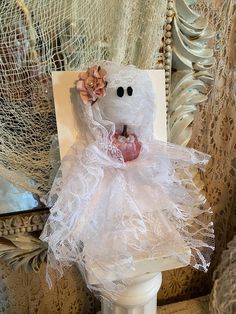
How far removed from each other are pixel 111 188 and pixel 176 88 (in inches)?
9.4

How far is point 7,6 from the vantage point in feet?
1.55

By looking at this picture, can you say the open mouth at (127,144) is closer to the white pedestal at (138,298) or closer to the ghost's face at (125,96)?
the ghost's face at (125,96)

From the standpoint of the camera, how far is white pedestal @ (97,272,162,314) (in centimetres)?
53

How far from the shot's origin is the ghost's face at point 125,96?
1.40 ft

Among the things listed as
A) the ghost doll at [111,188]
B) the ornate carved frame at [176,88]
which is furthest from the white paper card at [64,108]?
the ornate carved frame at [176,88]

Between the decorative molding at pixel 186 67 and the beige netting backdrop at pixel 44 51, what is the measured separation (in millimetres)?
49

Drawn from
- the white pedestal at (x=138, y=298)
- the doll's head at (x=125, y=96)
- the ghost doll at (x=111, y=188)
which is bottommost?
the white pedestal at (x=138, y=298)

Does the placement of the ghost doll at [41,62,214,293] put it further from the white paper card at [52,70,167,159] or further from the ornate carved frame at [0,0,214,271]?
the ornate carved frame at [0,0,214,271]

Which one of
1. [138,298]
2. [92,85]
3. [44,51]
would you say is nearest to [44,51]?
[44,51]

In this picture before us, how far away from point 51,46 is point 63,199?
215 mm

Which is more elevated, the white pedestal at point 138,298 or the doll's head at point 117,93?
the doll's head at point 117,93

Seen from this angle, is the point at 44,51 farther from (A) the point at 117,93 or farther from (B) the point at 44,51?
(A) the point at 117,93

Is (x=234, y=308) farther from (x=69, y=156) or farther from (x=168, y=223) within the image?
(x=69, y=156)

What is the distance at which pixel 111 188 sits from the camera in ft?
1.49
